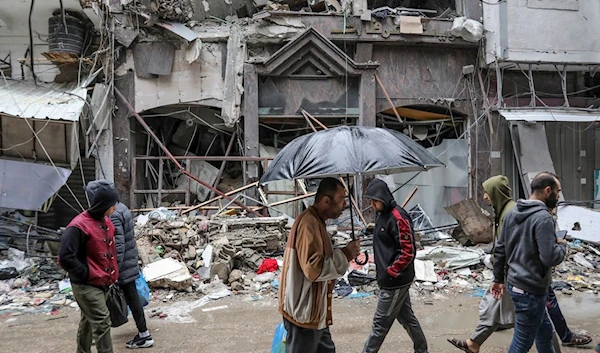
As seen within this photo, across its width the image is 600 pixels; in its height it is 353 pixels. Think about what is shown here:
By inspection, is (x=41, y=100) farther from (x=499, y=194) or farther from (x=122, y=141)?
(x=499, y=194)

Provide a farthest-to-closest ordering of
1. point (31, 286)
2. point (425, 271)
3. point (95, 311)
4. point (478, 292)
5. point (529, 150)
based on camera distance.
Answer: point (529, 150) < point (425, 271) < point (31, 286) < point (478, 292) < point (95, 311)

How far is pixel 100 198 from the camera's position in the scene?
3500mm

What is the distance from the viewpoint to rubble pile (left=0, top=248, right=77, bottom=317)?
6168 mm

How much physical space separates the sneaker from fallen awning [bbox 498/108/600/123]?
893cm

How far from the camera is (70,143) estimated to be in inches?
339

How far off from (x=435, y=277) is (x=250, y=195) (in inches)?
179

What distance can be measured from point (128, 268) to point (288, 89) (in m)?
6.80

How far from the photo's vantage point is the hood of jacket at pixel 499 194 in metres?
3.75

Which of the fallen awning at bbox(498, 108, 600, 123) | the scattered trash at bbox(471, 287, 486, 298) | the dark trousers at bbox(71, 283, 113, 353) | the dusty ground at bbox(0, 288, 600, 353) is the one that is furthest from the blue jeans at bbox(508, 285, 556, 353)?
the fallen awning at bbox(498, 108, 600, 123)

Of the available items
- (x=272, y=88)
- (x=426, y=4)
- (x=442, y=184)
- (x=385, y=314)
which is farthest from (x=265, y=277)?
(x=426, y=4)

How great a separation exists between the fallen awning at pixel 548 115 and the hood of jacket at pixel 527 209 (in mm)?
7736

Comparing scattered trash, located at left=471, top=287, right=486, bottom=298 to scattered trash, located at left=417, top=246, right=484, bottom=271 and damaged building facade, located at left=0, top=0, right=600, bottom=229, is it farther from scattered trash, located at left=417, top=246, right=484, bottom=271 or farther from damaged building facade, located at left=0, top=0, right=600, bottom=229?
damaged building facade, located at left=0, top=0, right=600, bottom=229

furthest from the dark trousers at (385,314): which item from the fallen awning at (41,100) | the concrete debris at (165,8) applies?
the concrete debris at (165,8)

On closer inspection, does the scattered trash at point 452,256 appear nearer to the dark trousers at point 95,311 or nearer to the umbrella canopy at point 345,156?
the umbrella canopy at point 345,156
